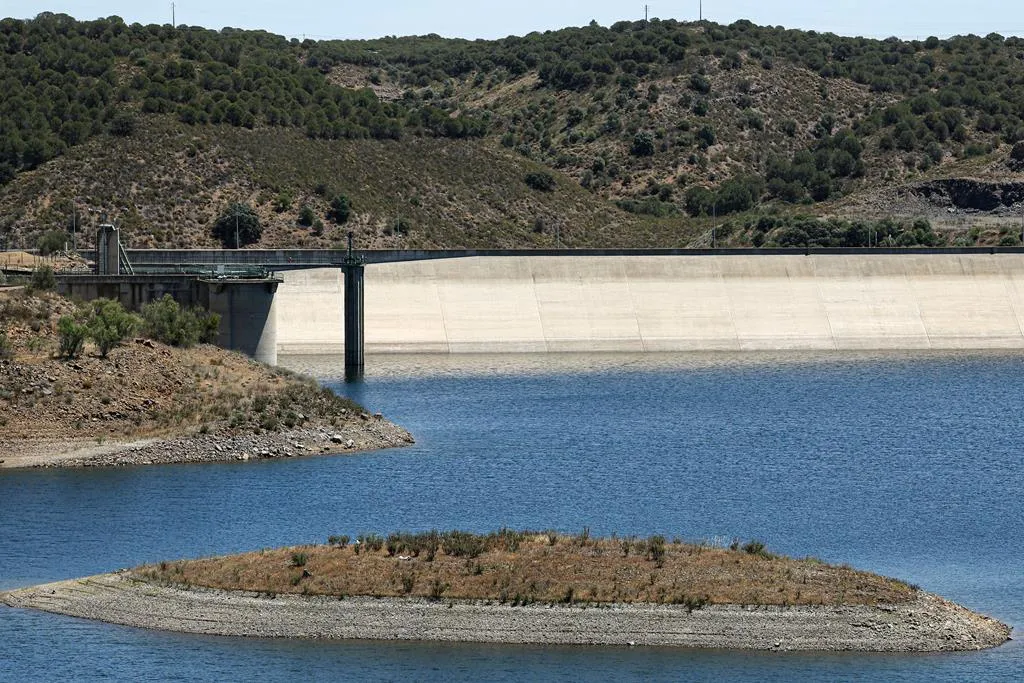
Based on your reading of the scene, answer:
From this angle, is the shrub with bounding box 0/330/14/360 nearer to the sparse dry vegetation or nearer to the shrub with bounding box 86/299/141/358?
the sparse dry vegetation

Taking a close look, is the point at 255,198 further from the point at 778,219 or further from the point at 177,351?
the point at 177,351

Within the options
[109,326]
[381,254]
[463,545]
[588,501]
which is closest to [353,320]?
[381,254]

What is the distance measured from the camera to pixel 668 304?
11038cm

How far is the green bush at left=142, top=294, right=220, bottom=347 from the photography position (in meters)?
68.8

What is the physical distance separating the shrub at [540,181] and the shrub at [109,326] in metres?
91.2

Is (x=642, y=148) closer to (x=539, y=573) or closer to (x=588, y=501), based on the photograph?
(x=588, y=501)

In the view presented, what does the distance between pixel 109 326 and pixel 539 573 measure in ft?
102

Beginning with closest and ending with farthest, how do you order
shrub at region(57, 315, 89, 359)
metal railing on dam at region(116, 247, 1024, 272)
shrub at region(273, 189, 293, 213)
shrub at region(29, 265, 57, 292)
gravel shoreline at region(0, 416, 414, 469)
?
gravel shoreline at region(0, 416, 414, 469), shrub at region(57, 315, 89, 359), shrub at region(29, 265, 57, 292), metal railing on dam at region(116, 247, 1024, 272), shrub at region(273, 189, 293, 213)

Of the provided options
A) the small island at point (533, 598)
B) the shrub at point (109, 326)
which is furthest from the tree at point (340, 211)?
the small island at point (533, 598)

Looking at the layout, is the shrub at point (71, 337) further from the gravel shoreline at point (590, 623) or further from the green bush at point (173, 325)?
the gravel shoreline at point (590, 623)

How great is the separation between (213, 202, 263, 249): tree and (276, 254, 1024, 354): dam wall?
82.2ft

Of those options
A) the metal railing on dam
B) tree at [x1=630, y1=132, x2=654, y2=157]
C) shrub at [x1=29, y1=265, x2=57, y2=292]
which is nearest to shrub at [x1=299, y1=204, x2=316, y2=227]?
the metal railing on dam

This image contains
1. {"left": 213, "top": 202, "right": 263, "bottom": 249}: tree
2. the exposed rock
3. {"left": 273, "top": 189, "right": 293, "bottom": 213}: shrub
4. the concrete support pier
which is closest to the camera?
the concrete support pier

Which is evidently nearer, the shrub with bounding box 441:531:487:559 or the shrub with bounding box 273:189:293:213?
the shrub with bounding box 441:531:487:559
